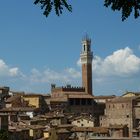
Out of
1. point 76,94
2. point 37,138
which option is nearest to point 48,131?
point 37,138

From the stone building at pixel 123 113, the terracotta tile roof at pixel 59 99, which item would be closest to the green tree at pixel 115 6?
the stone building at pixel 123 113

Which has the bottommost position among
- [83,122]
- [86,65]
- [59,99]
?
[83,122]

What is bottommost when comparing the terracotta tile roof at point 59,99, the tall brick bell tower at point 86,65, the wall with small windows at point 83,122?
the wall with small windows at point 83,122

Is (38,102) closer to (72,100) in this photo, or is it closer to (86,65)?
(72,100)

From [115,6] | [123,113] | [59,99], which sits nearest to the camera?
[115,6]

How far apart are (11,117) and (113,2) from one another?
3998 centimetres

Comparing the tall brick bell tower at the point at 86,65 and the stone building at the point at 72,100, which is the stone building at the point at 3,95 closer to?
the stone building at the point at 72,100

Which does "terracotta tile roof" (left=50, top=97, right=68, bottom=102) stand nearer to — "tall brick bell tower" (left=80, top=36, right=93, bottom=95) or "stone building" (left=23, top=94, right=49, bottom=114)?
"stone building" (left=23, top=94, right=49, bottom=114)

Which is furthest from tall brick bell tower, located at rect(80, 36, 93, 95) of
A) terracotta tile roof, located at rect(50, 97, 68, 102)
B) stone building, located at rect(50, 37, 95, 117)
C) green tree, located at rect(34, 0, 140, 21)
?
green tree, located at rect(34, 0, 140, 21)

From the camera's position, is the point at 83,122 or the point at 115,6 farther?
the point at 83,122

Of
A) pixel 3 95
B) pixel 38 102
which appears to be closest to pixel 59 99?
pixel 38 102

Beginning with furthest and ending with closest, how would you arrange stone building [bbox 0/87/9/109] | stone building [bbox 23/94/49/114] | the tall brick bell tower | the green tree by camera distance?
1. the tall brick bell tower
2. stone building [bbox 0/87/9/109]
3. stone building [bbox 23/94/49/114]
4. the green tree

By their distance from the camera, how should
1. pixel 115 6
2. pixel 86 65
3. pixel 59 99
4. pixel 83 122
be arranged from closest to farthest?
pixel 115 6
pixel 83 122
pixel 59 99
pixel 86 65

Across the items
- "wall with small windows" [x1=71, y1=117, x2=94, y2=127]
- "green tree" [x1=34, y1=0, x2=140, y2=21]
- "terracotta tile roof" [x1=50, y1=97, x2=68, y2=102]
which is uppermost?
"terracotta tile roof" [x1=50, y1=97, x2=68, y2=102]
